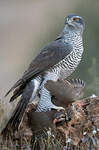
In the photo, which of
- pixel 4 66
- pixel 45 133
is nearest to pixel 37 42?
pixel 4 66

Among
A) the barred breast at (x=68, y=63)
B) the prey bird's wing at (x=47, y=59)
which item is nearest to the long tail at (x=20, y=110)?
the prey bird's wing at (x=47, y=59)

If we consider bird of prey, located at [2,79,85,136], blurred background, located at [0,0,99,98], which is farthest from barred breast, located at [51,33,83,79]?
blurred background, located at [0,0,99,98]

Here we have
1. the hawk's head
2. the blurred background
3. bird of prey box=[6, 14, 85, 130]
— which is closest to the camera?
bird of prey box=[6, 14, 85, 130]

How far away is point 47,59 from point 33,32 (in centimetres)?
1039

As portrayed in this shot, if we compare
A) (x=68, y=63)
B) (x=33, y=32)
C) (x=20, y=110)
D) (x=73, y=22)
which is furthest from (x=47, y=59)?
(x=33, y=32)

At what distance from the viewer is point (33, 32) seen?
17.0m

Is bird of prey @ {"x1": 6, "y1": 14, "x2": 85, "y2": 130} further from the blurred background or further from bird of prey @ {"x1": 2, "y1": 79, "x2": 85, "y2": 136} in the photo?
the blurred background

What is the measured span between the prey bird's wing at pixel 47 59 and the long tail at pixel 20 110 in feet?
0.39

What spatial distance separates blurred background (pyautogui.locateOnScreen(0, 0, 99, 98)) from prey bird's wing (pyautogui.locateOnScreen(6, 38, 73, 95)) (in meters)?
0.60

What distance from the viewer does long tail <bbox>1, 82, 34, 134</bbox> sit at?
598cm

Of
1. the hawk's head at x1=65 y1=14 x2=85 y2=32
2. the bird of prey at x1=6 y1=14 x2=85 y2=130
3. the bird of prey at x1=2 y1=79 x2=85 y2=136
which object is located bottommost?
the bird of prey at x1=2 y1=79 x2=85 y2=136

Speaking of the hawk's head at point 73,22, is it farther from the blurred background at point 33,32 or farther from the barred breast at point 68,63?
the blurred background at point 33,32

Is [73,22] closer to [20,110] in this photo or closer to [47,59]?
[47,59]

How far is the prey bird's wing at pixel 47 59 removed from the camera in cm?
658
